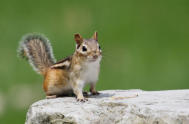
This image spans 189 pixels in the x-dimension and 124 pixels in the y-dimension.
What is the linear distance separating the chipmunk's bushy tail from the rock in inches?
44.2

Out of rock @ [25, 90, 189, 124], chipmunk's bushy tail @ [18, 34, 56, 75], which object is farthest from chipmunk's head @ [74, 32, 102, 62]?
chipmunk's bushy tail @ [18, 34, 56, 75]

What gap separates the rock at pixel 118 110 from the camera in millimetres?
5445

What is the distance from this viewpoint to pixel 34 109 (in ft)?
20.1

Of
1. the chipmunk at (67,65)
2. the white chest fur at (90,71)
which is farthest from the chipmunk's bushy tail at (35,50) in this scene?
the white chest fur at (90,71)

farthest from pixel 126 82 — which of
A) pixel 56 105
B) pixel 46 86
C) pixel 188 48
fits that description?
pixel 56 105

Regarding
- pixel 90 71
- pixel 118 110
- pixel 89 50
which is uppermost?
pixel 89 50

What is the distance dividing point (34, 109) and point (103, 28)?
17.1ft

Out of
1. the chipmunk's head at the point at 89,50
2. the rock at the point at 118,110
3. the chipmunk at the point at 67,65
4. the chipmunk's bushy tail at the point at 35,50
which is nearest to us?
the rock at the point at 118,110

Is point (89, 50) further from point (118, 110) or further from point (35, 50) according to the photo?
point (35, 50)

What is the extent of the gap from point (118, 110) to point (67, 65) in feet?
3.55

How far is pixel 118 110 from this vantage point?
577cm

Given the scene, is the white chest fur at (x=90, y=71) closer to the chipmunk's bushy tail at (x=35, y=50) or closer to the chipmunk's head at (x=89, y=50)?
the chipmunk's head at (x=89, y=50)

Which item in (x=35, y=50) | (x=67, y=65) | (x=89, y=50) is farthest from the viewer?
(x=35, y=50)

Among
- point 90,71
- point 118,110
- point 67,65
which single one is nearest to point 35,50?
point 67,65
